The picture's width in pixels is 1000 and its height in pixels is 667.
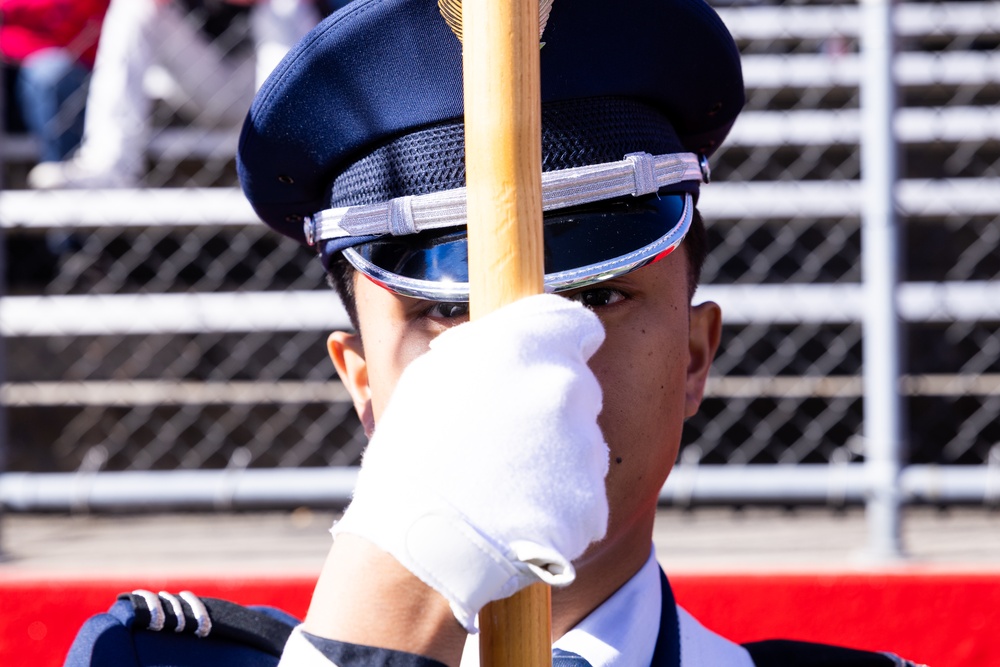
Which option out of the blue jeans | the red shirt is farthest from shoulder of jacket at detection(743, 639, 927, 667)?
the red shirt

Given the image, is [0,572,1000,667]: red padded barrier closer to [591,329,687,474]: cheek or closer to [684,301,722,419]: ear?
[684,301,722,419]: ear

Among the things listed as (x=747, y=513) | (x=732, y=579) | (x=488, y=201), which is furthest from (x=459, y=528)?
(x=747, y=513)

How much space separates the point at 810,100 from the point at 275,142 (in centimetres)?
291

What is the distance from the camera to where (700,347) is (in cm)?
121

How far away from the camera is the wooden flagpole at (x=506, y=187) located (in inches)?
27.4

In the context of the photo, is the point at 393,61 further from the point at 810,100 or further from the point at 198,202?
the point at 810,100

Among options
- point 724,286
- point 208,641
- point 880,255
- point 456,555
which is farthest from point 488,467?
point 724,286

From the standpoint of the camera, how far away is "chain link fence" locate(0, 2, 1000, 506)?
3.13 metres

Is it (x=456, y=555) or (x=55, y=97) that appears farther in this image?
(x=55, y=97)

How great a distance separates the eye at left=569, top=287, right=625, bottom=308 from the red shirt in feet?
10.2

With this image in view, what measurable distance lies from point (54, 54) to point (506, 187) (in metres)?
3.32

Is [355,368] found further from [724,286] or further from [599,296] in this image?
[724,286]

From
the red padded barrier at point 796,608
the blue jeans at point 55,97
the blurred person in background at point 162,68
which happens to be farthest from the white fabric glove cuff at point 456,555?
the blue jeans at point 55,97

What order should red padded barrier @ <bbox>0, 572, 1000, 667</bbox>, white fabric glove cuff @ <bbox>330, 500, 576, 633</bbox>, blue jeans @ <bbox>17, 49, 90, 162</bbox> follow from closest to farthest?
white fabric glove cuff @ <bbox>330, 500, 576, 633</bbox>, red padded barrier @ <bbox>0, 572, 1000, 667</bbox>, blue jeans @ <bbox>17, 49, 90, 162</bbox>
